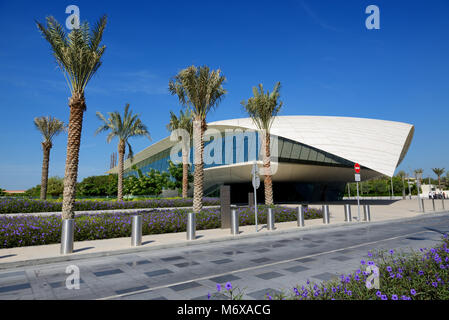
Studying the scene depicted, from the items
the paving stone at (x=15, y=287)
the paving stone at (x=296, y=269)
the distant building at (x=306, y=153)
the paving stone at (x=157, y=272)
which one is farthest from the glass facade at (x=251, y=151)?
the paving stone at (x=15, y=287)

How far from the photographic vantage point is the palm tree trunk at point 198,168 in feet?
53.7

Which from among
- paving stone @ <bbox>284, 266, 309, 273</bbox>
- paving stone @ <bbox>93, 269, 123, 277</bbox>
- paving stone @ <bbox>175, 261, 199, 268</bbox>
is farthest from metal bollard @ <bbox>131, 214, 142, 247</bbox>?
paving stone @ <bbox>284, 266, 309, 273</bbox>

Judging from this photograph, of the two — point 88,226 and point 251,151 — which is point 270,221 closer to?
point 88,226

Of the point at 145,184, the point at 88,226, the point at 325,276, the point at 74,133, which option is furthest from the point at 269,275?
the point at 145,184

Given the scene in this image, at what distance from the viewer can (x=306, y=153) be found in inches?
1219

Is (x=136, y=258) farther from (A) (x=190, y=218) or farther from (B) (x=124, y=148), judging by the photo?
(B) (x=124, y=148)

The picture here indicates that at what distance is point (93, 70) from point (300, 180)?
3124 cm

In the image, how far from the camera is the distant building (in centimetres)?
3022

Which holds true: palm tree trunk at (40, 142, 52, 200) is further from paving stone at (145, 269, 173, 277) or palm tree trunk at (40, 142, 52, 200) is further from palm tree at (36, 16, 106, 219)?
paving stone at (145, 269, 173, 277)

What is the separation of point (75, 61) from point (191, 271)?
12.4 metres

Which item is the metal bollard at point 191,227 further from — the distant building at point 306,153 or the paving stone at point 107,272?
the distant building at point 306,153

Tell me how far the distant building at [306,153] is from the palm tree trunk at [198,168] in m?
16.6
